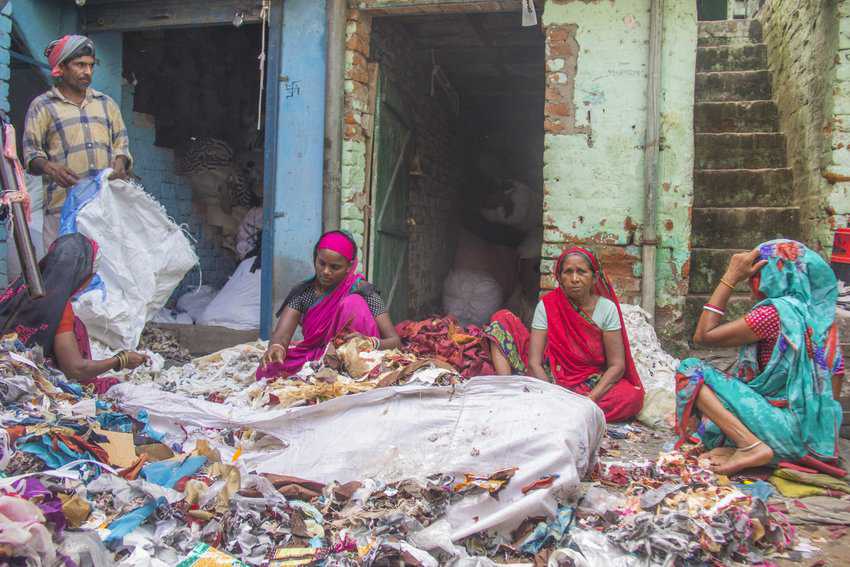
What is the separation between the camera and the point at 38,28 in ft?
19.5

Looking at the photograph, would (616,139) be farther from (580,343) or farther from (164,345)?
(164,345)

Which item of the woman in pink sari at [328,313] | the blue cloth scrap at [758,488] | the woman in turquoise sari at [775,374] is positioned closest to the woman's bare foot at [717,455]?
the woman in turquoise sari at [775,374]

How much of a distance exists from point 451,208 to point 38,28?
4848 mm

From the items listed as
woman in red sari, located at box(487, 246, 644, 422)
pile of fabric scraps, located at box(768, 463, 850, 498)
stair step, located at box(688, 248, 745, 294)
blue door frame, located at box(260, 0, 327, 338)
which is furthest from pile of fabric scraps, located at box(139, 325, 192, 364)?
pile of fabric scraps, located at box(768, 463, 850, 498)

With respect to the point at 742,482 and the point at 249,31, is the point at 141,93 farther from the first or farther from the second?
the point at 742,482

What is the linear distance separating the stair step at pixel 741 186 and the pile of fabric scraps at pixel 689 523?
393cm

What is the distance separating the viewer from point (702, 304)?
5664 mm

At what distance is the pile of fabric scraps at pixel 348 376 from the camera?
3236 mm

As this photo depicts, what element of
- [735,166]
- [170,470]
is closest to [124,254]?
[170,470]

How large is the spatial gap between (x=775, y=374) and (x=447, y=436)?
64.1 inches

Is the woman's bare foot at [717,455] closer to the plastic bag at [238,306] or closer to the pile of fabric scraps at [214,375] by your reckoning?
the pile of fabric scraps at [214,375]

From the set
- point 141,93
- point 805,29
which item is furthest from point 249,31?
point 805,29

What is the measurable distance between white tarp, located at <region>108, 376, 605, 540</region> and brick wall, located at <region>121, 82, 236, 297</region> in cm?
426

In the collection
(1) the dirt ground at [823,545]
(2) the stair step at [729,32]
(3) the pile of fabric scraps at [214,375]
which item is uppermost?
(2) the stair step at [729,32]
